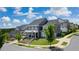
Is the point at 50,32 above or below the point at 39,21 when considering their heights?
below

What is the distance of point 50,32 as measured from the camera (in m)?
3.80

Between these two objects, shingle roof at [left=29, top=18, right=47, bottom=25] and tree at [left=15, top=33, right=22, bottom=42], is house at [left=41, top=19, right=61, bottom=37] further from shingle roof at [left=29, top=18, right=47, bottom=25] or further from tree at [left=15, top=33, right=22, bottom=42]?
tree at [left=15, top=33, right=22, bottom=42]

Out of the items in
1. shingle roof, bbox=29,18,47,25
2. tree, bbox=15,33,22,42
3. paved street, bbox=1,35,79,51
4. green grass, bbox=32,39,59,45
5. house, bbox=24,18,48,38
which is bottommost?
paved street, bbox=1,35,79,51

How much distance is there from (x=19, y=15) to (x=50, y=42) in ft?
1.93

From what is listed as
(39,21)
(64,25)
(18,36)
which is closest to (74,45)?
(64,25)

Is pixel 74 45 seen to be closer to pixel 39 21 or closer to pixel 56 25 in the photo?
pixel 56 25

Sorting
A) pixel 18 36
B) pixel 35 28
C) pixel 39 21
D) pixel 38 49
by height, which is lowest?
pixel 38 49

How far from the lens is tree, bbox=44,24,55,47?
12.4 feet

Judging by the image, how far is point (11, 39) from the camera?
3809 mm

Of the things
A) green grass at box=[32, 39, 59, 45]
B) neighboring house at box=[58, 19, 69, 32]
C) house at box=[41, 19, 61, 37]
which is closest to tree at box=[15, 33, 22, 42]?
green grass at box=[32, 39, 59, 45]
